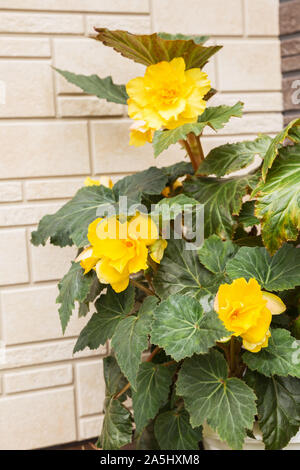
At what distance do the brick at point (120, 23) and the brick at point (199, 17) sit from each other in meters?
0.03

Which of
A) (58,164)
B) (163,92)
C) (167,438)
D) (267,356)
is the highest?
(163,92)

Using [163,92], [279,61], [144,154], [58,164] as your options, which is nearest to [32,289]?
[58,164]

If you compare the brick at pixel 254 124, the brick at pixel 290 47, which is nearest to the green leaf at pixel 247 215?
the brick at pixel 254 124

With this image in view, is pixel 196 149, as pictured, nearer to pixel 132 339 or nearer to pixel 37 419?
pixel 132 339

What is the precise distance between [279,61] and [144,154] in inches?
20.3

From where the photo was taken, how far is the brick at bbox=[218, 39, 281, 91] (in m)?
1.37

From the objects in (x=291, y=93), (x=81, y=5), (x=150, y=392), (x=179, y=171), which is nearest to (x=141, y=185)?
(x=179, y=171)

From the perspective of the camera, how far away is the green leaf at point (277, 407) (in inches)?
32.3

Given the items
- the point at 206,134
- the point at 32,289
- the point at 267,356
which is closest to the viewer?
the point at 267,356

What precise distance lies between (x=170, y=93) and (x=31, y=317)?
66cm

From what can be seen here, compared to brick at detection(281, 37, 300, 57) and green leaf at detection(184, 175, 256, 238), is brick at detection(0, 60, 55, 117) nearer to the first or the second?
green leaf at detection(184, 175, 256, 238)

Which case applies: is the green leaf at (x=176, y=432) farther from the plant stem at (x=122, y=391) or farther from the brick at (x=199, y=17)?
the brick at (x=199, y=17)

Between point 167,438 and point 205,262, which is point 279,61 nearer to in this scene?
point 205,262

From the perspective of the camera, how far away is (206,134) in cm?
136
